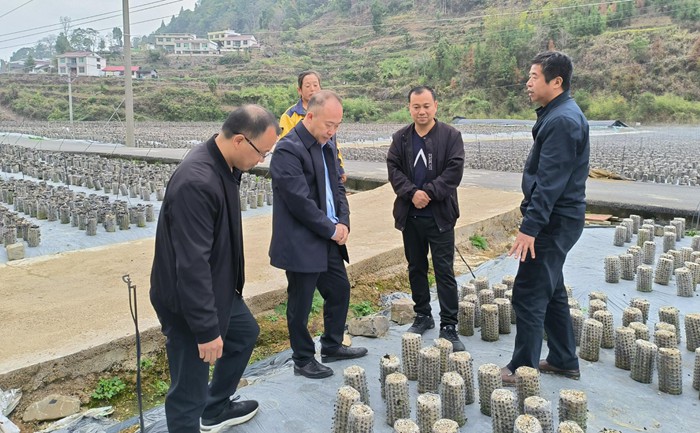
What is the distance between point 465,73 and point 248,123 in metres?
56.8

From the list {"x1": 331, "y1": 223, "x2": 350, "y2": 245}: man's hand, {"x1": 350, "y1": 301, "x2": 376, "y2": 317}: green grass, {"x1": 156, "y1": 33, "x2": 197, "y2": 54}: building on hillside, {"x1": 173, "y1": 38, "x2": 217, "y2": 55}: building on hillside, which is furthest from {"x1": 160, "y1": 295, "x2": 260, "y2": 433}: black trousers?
{"x1": 156, "y1": 33, "x2": 197, "y2": 54}: building on hillside

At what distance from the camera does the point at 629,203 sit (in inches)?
340

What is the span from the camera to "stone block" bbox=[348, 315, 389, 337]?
3.90m

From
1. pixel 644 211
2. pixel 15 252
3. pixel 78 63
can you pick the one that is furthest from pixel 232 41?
pixel 15 252

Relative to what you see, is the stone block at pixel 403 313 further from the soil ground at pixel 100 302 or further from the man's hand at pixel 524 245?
the man's hand at pixel 524 245

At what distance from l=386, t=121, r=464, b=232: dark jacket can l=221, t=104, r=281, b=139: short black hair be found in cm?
161

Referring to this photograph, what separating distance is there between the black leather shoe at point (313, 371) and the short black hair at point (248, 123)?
1.51 m

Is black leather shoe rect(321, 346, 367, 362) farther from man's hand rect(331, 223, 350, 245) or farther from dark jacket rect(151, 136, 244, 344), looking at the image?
dark jacket rect(151, 136, 244, 344)

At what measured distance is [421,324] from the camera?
3934 millimetres

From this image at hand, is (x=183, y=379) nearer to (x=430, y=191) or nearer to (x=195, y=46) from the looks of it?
(x=430, y=191)

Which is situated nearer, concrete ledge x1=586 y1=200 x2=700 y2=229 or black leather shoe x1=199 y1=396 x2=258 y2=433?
black leather shoe x1=199 y1=396 x2=258 y2=433

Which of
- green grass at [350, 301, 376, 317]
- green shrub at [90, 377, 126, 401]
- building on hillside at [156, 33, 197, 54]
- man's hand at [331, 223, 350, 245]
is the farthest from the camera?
building on hillside at [156, 33, 197, 54]

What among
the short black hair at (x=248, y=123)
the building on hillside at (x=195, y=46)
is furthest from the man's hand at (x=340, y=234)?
the building on hillside at (x=195, y=46)

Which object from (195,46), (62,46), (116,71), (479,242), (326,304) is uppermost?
(195,46)
